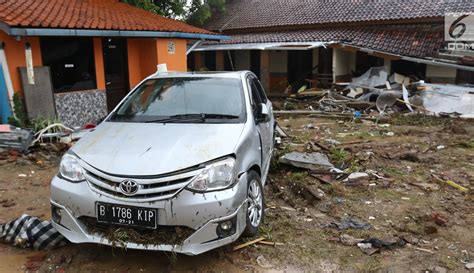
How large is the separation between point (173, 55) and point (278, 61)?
1022 centimetres

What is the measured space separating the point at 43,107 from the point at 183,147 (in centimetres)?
655

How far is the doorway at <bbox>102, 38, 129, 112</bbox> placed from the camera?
1054 cm

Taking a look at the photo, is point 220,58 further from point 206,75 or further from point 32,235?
point 32,235

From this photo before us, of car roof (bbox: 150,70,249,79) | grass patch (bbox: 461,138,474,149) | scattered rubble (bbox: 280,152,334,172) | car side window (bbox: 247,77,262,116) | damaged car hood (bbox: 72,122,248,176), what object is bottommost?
grass patch (bbox: 461,138,474,149)

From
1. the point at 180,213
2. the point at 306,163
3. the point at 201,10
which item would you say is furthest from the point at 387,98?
the point at 201,10

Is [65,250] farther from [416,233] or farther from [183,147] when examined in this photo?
[416,233]

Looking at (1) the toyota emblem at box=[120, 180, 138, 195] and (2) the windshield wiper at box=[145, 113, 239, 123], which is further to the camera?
(2) the windshield wiper at box=[145, 113, 239, 123]

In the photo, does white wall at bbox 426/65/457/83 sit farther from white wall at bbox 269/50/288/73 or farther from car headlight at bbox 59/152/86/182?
car headlight at bbox 59/152/86/182

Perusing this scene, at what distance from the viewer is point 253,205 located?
12.2 feet

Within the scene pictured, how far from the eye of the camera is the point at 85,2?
12.2 metres

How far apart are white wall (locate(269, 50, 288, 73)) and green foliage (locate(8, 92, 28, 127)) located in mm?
14860

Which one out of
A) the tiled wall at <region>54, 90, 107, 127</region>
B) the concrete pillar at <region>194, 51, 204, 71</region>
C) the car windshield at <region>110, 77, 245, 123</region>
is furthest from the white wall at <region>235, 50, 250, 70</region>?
the car windshield at <region>110, 77, 245, 123</region>

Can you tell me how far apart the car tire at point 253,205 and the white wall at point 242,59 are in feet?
62.3

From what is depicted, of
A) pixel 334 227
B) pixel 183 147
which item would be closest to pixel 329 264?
pixel 334 227
